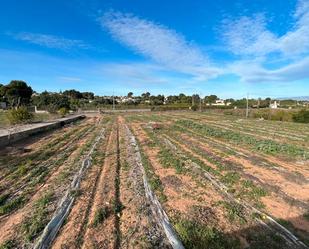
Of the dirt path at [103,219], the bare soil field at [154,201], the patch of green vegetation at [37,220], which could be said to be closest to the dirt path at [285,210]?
the bare soil field at [154,201]

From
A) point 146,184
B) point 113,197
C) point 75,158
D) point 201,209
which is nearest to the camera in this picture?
point 201,209

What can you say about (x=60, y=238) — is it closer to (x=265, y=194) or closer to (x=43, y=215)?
(x=43, y=215)

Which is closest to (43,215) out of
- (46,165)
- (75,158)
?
(46,165)

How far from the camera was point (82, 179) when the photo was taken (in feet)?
20.6

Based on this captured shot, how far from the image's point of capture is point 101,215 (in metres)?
4.25

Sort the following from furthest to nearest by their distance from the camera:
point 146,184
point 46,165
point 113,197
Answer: point 46,165 < point 146,184 < point 113,197

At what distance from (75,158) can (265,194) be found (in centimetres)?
653

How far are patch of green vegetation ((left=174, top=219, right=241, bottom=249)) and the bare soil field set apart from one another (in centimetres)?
2

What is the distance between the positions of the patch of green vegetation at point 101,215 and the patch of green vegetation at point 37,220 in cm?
86

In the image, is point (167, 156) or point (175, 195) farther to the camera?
point (167, 156)

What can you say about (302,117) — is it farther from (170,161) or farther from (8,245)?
(8,245)

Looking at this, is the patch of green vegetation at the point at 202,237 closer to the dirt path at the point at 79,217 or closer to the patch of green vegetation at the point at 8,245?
the dirt path at the point at 79,217

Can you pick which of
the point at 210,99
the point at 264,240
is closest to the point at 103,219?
the point at 264,240

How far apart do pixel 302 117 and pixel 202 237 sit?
2959cm
